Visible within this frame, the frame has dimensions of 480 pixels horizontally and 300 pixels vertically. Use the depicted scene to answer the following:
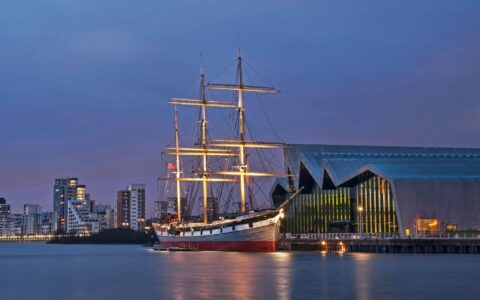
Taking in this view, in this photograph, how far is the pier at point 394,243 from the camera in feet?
275

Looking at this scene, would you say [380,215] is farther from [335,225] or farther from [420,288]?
[420,288]

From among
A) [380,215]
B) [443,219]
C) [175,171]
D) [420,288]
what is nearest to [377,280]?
[420,288]

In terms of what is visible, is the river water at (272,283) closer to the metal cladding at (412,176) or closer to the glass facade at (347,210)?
the metal cladding at (412,176)

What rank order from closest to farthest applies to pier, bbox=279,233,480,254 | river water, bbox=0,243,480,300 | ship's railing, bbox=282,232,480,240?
river water, bbox=0,243,480,300
pier, bbox=279,233,480,254
ship's railing, bbox=282,232,480,240

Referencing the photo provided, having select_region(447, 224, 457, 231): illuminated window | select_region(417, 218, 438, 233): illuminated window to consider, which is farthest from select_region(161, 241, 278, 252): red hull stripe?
select_region(447, 224, 457, 231): illuminated window

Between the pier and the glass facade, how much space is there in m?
6.01

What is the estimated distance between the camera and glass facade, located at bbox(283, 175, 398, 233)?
345 ft

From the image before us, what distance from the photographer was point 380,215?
10625cm

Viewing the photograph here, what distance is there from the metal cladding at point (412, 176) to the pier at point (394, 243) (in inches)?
238

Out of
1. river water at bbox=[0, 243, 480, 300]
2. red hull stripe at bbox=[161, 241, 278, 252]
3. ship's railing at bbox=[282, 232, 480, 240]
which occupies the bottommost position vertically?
river water at bbox=[0, 243, 480, 300]

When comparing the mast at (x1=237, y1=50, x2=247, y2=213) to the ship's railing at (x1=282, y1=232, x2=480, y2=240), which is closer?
the ship's railing at (x1=282, y1=232, x2=480, y2=240)

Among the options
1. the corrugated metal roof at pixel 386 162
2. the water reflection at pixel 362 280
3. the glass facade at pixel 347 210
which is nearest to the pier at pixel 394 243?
the glass facade at pixel 347 210

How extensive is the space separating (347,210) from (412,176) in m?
16.9

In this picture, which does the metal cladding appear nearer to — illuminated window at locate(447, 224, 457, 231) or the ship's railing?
illuminated window at locate(447, 224, 457, 231)
